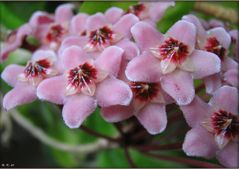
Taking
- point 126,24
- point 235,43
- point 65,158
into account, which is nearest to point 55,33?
point 126,24

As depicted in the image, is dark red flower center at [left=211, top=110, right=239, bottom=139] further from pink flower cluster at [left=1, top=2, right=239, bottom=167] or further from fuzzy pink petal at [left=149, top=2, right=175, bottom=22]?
fuzzy pink petal at [left=149, top=2, right=175, bottom=22]

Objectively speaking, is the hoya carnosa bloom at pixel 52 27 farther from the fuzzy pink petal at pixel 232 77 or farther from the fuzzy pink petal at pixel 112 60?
the fuzzy pink petal at pixel 232 77

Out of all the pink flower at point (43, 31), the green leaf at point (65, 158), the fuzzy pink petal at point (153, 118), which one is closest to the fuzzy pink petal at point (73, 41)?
the pink flower at point (43, 31)

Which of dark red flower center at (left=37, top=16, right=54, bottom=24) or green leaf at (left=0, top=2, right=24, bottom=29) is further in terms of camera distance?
green leaf at (left=0, top=2, right=24, bottom=29)

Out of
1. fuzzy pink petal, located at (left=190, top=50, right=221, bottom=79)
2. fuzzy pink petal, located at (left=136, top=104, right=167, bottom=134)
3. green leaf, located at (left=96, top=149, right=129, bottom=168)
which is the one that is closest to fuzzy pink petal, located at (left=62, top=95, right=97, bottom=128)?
fuzzy pink petal, located at (left=136, top=104, right=167, bottom=134)

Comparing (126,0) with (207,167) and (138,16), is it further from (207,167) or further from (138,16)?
(207,167)

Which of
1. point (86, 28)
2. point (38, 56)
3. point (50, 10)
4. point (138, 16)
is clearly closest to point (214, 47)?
point (138, 16)
